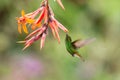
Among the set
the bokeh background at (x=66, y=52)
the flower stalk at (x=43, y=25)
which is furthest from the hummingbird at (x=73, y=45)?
the bokeh background at (x=66, y=52)

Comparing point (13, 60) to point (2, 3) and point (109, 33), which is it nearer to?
point (2, 3)

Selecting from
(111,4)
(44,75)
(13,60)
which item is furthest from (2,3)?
(111,4)

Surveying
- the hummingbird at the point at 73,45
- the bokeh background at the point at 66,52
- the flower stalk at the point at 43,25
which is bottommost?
the bokeh background at the point at 66,52

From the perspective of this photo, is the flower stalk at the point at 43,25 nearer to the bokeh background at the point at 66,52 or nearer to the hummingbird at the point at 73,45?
the hummingbird at the point at 73,45

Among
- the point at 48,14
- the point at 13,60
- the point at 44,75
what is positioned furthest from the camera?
the point at 13,60

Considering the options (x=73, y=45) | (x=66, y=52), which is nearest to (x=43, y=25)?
(x=73, y=45)

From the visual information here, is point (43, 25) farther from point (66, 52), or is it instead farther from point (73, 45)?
point (66, 52)

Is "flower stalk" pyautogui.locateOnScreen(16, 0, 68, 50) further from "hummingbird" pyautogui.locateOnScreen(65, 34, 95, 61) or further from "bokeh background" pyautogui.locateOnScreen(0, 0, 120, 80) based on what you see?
"bokeh background" pyautogui.locateOnScreen(0, 0, 120, 80)

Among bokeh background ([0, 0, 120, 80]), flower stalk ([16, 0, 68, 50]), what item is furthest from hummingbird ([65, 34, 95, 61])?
bokeh background ([0, 0, 120, 80])
